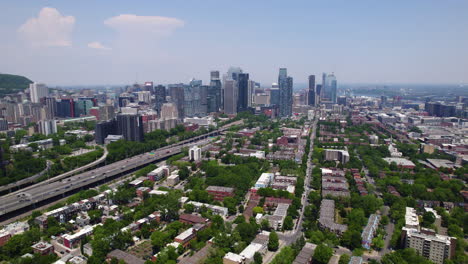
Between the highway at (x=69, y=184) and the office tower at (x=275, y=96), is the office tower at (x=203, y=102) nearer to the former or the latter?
the office tower at (x=275, y=96)

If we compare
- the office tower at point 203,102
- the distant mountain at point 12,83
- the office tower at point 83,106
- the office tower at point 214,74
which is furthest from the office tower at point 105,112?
the distant mountain at point 12,83

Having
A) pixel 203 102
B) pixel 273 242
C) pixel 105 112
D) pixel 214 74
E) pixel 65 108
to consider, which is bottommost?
pixel 273 242

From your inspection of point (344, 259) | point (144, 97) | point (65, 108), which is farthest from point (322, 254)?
point (144, 97)

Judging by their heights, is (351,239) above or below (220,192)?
below

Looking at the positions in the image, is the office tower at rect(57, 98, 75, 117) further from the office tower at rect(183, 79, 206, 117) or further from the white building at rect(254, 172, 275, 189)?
the white building at rect(254, 172, 275, 189)

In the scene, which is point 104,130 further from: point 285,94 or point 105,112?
point 285,94

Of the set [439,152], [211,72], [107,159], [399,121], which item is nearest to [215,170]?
[107,159]

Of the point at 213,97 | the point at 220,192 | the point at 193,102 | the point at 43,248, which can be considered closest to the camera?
the point at 43,248
